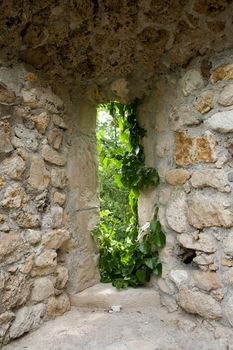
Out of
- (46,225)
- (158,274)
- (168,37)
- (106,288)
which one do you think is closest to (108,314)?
(106,288)

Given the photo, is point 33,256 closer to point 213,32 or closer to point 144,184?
point 144,184

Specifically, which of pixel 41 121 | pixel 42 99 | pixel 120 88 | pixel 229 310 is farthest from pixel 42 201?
pixel 229 310

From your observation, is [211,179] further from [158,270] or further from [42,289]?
[42,289]

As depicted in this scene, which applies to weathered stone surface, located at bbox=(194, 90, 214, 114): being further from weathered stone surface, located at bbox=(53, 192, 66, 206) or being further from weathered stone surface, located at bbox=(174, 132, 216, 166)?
weathered stone surface, located at bbox=(53, 192, 66, 206)

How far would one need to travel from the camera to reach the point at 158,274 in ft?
4.80

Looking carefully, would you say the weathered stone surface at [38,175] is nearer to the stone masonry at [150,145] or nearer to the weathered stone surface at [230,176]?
the stone masonry at [150,145]

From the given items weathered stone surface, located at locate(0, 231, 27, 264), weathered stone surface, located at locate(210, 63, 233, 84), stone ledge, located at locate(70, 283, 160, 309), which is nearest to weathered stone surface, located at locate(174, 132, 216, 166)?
weathered stone surface, located at locate(210, 63, 233, 84)

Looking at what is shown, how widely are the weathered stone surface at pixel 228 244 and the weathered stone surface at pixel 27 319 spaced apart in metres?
0.85

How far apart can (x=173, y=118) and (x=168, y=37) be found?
36 centimetres

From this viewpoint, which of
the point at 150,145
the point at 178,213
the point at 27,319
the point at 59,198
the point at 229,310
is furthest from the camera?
the point at 150,145

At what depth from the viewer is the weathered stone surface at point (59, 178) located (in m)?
1.45

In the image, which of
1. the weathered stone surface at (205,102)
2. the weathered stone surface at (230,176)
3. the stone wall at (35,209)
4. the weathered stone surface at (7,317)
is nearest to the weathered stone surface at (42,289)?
the stone wall at (35,209)

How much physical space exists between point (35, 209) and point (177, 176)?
68cm

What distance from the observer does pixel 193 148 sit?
4.34ft
